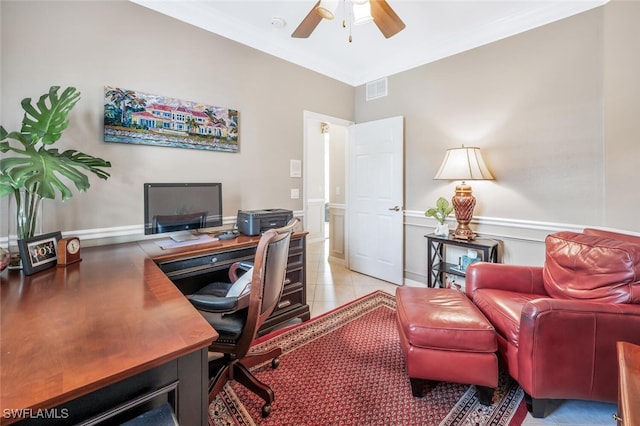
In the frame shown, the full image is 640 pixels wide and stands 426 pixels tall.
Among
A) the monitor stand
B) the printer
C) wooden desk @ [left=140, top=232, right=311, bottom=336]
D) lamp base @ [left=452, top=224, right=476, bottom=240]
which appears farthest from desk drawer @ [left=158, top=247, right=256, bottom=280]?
lamp base @ [left=452, top=224, right=476, bottom=240]

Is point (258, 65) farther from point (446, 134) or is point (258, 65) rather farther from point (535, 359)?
point (535, 359)

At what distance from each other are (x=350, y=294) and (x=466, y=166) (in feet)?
5.80

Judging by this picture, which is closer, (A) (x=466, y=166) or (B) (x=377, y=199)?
(A) (x=466, y=166)

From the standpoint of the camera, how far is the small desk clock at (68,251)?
1.58m

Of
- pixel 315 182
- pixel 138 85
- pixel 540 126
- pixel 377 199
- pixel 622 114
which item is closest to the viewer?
pixel 622 114

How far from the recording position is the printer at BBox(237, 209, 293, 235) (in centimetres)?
238

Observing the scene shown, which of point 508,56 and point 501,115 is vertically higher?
point 508,56

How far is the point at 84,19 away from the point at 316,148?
4.22 metres

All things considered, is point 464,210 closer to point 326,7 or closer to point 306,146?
point 306,146

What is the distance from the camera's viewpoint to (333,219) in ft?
14.7

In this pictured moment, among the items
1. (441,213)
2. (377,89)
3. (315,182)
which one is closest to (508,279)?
(441,213)

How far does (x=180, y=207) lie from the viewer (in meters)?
2.15

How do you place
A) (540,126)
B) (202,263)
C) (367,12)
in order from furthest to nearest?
(540,126)
(202,263)
(367,12)

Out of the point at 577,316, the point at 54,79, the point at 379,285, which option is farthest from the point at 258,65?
the point at 577,316
